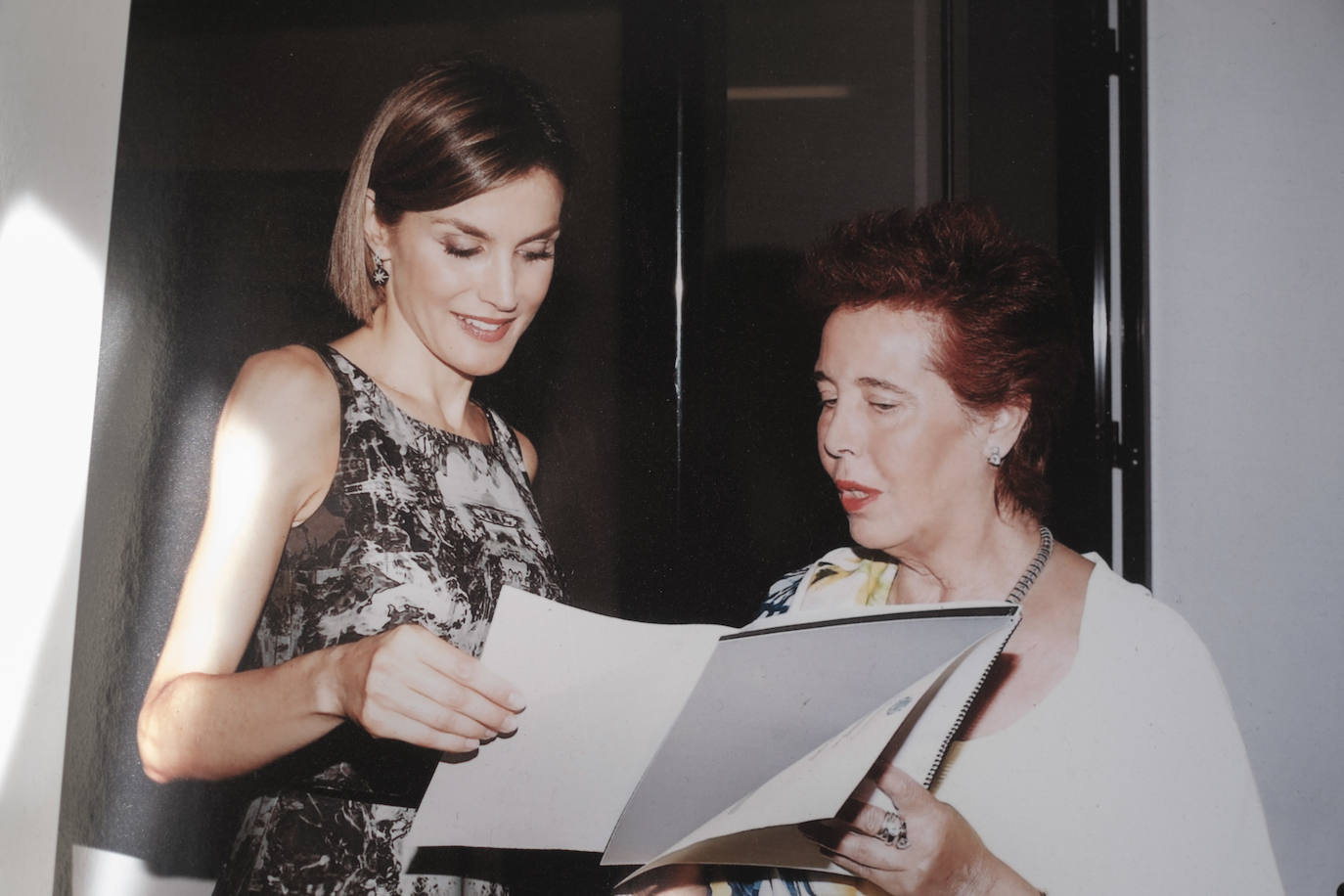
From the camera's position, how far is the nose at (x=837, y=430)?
3.07 ft

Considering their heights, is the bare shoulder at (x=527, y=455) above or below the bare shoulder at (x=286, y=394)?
below

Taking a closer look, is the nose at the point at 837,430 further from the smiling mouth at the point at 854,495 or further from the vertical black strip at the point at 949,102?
the vertical black strip at the point at 949,102

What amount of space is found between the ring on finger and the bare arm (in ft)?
1.13

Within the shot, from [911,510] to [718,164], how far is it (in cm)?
40

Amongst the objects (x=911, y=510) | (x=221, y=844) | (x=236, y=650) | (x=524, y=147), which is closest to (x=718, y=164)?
(x=524, y=147)

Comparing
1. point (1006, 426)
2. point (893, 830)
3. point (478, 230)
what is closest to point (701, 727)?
point (893, 830)

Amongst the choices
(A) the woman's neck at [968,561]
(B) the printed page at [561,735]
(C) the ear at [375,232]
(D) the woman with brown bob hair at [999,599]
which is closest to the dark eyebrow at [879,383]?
(D) the woman with brown bob hair at [999,599]

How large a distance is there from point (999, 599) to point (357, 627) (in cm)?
61

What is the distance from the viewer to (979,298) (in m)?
0.91

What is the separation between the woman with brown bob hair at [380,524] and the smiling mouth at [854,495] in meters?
0.30

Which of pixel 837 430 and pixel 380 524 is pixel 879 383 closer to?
pixel 837 430

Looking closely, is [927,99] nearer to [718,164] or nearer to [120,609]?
[718,164]

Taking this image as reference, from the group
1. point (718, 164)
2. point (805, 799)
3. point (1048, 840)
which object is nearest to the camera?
point (805, 799)

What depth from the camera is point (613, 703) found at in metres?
0.86
